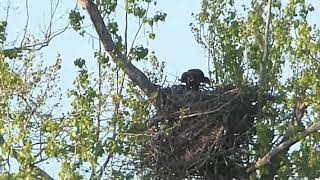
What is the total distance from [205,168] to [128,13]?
6.60 ft

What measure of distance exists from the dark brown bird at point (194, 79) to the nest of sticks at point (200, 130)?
32 cm

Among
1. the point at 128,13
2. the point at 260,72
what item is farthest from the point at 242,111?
the point at 128,13

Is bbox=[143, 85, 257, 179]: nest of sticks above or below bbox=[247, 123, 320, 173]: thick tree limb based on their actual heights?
above

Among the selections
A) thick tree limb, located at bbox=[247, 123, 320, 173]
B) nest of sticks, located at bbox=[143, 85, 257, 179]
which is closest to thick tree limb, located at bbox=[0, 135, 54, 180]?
nest of sticks, located at bbox=[143, 85, 257, 179]

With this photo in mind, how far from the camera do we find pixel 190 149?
15594 mm

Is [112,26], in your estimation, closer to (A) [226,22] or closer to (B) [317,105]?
(A) [226,22]

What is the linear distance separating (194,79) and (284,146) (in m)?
1.94

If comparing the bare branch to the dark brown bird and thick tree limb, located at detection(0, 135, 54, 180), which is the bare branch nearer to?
the dark brown bird

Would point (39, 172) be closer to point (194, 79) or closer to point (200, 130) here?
point (200, 130)

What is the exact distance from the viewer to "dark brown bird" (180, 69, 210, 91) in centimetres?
1601

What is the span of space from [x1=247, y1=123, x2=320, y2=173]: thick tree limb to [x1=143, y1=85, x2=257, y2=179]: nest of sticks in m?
0.54

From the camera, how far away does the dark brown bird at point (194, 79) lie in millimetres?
16013

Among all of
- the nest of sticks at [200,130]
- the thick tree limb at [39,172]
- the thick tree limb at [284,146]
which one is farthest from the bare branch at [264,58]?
the thick tree limb at [39,172]

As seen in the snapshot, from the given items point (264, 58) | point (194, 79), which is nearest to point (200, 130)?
point (194, 79)
